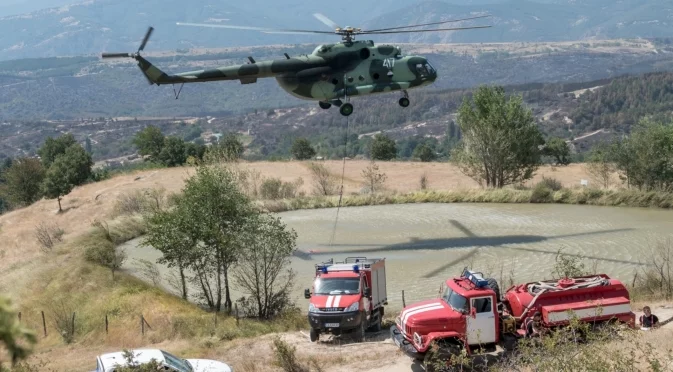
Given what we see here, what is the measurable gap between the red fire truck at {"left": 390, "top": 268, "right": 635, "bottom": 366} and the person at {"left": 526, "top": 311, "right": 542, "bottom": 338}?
0.08 metres

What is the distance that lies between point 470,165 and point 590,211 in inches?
498

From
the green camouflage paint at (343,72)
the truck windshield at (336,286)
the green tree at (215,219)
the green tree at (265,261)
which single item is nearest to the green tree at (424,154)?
the green camouflage paint at (343,72)

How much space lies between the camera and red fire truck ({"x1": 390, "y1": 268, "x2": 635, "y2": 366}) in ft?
53.7

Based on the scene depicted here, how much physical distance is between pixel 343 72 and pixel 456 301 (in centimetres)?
1584

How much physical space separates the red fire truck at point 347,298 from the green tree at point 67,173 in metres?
49.6

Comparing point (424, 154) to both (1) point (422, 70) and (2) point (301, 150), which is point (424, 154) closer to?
(2) point (301, 150)

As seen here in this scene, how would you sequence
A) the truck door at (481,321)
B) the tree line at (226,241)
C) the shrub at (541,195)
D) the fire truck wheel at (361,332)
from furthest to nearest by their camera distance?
the shrub at (541,195) → the tree line at (226,241) → the fire truck wheel at (361,332) → the truck door at (481,321)

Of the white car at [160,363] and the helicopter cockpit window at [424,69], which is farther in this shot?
the helicopter cockpit window at [424,69]

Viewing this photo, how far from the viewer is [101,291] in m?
27.4

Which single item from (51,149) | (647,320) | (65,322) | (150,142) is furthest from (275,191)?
(51,149)

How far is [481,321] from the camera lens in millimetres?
16469

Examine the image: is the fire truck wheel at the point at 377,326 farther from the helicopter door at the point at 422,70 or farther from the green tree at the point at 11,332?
the green tree at the point at 11,332

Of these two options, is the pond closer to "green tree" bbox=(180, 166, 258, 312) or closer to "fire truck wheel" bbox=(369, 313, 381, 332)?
"green tree" bbox=(180, 166, 258, 312)

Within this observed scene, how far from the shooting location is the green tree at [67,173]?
66.2 metres
